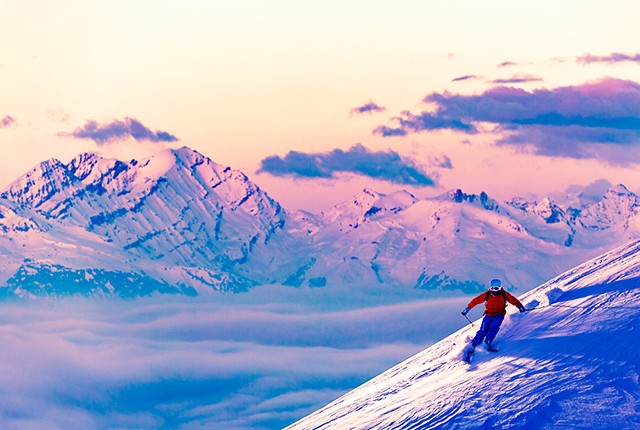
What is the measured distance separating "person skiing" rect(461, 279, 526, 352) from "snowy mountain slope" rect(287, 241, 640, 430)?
1.59ft

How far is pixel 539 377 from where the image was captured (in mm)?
27469

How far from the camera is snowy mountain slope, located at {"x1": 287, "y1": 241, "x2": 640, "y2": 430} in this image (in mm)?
25734

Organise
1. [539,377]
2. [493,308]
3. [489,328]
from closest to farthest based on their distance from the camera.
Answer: [539,377] < [493,308] < [489,328]

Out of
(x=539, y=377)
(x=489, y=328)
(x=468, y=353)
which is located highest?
(x=489, y=328)

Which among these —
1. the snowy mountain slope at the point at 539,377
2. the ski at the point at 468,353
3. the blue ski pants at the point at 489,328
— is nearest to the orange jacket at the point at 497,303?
the blue ski pants at the point at 489,328

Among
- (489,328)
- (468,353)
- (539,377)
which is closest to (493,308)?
(489,328)

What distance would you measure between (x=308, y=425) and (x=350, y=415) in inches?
99.9

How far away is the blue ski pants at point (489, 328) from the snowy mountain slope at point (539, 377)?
1.30 feet

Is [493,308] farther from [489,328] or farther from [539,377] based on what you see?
[539,377]

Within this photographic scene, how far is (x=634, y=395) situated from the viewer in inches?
1021

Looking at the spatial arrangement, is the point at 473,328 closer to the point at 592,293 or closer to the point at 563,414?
the point at 592,293

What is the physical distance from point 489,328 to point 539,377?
9.22 feet

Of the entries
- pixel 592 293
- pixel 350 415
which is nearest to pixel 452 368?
pixel 350 415

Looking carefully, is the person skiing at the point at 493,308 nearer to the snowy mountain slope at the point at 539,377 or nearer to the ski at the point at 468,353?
the ski at the point at 468,353
